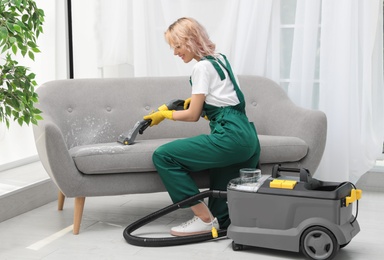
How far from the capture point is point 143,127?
3.34 m

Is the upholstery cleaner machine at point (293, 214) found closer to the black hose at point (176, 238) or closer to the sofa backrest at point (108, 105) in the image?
the black hose at point (176, 238)

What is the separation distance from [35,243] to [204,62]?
1.16 m

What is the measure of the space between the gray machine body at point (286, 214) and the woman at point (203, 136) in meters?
0.26

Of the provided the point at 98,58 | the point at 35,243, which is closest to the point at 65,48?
the point at 98,58

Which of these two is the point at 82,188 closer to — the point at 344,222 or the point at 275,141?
the point at 275,141

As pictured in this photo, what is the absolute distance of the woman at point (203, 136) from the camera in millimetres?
3100

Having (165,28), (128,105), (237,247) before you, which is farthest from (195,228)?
(165,28)

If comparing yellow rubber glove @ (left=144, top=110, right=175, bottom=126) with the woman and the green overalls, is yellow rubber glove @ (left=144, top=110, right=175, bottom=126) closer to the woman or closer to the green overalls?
the woman

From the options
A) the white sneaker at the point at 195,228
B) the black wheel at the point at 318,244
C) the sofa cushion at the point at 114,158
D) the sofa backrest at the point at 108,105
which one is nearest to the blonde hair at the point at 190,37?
the sofa cushion at the point at 114,158

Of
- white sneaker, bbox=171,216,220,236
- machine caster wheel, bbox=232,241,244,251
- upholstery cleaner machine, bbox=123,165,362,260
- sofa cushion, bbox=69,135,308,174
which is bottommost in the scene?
machine caster wheel, bbox=232,241,244,251

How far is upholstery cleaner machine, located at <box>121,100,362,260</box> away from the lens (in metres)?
2.71

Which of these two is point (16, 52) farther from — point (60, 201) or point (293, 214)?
point (60, 201)

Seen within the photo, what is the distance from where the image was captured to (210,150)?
3092mm

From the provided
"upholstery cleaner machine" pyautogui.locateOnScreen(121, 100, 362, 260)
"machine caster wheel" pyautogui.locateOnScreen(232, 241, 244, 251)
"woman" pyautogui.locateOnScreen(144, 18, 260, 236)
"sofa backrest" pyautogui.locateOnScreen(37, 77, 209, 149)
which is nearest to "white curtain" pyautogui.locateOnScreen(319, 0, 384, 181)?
"sofa backrest" pyautogui.locateOnScreen(37, 77, 209, 149)
